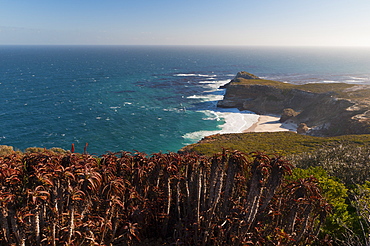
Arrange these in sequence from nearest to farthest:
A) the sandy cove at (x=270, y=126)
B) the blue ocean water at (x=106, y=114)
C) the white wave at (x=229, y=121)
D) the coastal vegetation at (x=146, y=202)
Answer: the coastal vegetation at (x=146, y=202)
the blue ocean water at (x=106, y=114)
the white wave at (x=229, y=121)
the sandy cove at (x=270, y=126)

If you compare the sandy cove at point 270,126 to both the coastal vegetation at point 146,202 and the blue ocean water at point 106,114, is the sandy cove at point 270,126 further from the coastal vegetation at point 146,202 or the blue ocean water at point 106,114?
the coastal vegetation at point 146,202

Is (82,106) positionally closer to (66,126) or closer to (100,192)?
(66,126)

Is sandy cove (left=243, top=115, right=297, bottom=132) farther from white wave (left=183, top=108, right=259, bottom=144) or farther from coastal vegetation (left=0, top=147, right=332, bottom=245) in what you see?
coastal vegetation (left=0, top=147, right=332, bottom=245)

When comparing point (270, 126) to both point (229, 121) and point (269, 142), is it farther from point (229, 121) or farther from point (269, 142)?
point (269, 142)

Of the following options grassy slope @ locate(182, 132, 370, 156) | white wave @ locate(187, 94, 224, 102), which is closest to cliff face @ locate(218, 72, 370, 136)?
white wave @ locate(187, 94, 224, 102)

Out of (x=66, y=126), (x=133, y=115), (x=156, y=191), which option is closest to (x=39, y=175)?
(x=156, y=191)

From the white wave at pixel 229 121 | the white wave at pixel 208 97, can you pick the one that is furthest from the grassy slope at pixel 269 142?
the white wave at pixel 208 97

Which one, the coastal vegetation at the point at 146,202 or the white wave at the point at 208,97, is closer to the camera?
the coastal vegetation at the point at 146,202

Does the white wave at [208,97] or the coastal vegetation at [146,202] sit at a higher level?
the coastal vegetation at [146,202]
